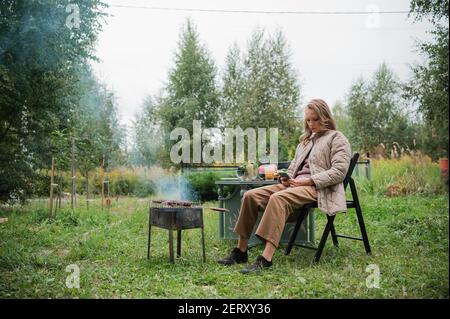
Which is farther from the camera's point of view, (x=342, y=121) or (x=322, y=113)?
(x=342, y=121)

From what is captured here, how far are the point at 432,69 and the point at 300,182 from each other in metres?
2.20

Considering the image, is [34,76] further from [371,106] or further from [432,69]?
[371,106]

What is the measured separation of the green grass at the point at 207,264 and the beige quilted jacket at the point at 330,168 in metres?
0.56

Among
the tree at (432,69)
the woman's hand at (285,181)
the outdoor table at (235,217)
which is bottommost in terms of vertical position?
the outdoor table at (235,217)

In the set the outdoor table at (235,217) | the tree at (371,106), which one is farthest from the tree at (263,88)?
the outdoor table at (235,217)

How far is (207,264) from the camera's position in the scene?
3680mm

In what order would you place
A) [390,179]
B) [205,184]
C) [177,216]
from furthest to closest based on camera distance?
[205,184]
[390,179]
[177,216]

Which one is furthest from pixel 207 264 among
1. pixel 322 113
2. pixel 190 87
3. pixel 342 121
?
pixel 342 121

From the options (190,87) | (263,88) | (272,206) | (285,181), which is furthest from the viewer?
(190,87)

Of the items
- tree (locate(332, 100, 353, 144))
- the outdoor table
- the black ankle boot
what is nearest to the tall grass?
the outdoor table

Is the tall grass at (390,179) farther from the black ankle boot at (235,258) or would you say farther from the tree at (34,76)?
the tree at (34,76)

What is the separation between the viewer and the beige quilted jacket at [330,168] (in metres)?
3.58

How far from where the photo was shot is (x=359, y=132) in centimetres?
2014
